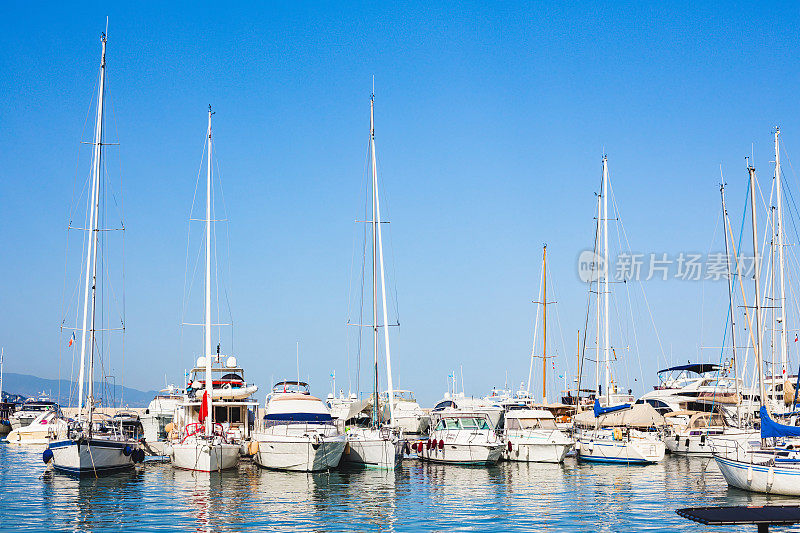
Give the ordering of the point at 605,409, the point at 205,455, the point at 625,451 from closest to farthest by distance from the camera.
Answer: the point at 205,455 < the point at 625,451 < the point at 605,409

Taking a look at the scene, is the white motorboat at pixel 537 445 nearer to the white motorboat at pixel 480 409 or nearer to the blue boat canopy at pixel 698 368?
the white motorboat at pixel 480 409

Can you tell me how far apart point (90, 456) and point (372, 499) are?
12.9m

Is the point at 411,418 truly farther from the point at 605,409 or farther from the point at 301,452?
the point at 301,452

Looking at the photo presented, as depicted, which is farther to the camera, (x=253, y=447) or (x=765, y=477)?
(x=253, y=447)

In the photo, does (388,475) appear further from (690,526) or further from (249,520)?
(690,526)

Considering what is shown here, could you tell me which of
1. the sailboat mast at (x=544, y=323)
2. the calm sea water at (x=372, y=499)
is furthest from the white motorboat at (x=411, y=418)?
the calm sea water at (x=372, y=499)

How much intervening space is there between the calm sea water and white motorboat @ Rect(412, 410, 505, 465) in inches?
26.5

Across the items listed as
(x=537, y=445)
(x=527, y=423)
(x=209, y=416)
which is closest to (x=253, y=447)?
(x=209, y=416)

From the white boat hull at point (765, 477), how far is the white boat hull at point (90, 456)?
24490 mm

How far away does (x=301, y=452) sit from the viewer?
118ft

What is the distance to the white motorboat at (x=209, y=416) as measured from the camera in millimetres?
35938

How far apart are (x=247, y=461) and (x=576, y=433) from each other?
63.8ft

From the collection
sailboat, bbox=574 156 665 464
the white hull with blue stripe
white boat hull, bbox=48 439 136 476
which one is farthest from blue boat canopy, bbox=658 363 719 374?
white boat hull, bbox=48 439 136 476

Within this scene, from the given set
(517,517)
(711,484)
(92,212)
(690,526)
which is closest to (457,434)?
(711,484)
